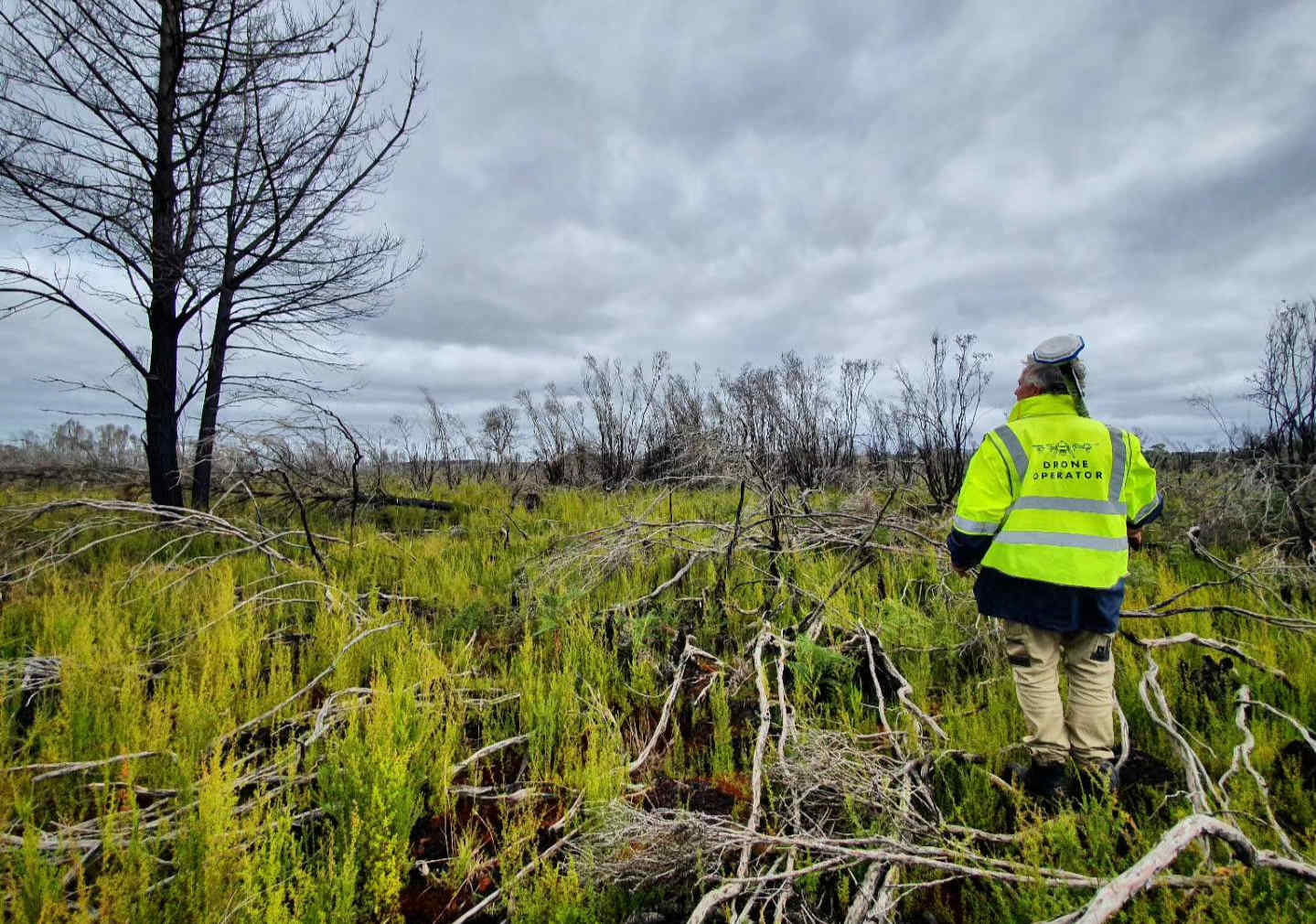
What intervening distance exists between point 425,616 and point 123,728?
2214 mm

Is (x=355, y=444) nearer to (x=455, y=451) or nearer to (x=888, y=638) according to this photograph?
(x=888, y=638)

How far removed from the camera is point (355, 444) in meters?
5.89

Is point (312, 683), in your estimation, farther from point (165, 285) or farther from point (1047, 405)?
point (165, 285)

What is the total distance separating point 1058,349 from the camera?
8.85 ft

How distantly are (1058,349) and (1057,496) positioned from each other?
0.75 meters

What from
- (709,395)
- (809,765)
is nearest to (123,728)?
(809,765)

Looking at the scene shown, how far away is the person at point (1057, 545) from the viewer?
249 centimetres

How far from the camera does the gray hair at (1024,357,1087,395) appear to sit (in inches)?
108

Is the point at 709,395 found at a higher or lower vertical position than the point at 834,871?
higher

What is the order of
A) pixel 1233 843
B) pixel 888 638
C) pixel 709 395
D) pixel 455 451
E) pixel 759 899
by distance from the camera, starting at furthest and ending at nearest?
pixel 455 451 < pixel 709 395 < pixel 888 638 < pixel 759 899 < pixel 1233 843

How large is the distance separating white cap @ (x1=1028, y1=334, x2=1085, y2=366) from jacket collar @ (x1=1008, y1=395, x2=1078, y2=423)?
0.57 feet

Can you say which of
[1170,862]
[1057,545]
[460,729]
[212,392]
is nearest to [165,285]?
[212,392]

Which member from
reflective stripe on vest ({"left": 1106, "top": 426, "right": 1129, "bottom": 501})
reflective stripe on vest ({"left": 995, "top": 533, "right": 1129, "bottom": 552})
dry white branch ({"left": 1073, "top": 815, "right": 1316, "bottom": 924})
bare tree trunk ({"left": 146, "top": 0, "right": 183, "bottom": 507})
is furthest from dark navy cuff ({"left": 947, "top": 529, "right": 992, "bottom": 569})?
bare tree trunk ({"left": 146, "top": 0, "right": 183, "bottom": 507})

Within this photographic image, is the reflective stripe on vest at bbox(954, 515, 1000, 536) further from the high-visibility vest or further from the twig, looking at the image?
the twig
